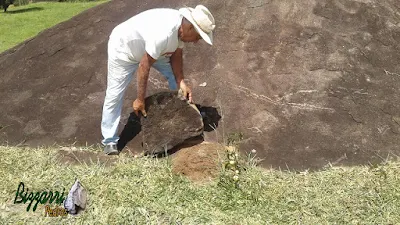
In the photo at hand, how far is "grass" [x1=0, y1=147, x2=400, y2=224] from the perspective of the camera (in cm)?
380

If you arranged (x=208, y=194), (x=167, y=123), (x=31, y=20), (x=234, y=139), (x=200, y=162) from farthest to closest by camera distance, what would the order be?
(x=31, y=20) → (x=234, y=139) → (x=167, y=123) → (x=200, y=162) → (x=208, y=194)

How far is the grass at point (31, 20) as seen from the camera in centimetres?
1186

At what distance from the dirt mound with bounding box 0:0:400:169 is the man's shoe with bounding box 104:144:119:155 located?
23 centimetres

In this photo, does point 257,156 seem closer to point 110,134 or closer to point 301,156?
point 301,156

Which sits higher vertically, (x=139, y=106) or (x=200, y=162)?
(x=139, y=106)

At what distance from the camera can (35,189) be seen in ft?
13.8

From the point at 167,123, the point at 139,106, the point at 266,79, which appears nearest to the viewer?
the point at 139,106

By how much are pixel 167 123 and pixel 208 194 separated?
104 centimetres

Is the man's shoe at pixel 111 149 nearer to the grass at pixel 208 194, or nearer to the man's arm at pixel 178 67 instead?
the grass at pixel 208 194

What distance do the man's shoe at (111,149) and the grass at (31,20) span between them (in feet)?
21.6

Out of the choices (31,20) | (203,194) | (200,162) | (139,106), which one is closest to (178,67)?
(139,106)

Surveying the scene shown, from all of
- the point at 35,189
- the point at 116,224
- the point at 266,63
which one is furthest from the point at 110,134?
the point at 266,63

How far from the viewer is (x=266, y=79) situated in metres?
6.02

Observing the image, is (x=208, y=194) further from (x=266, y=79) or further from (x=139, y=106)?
(x=266, y=79)
